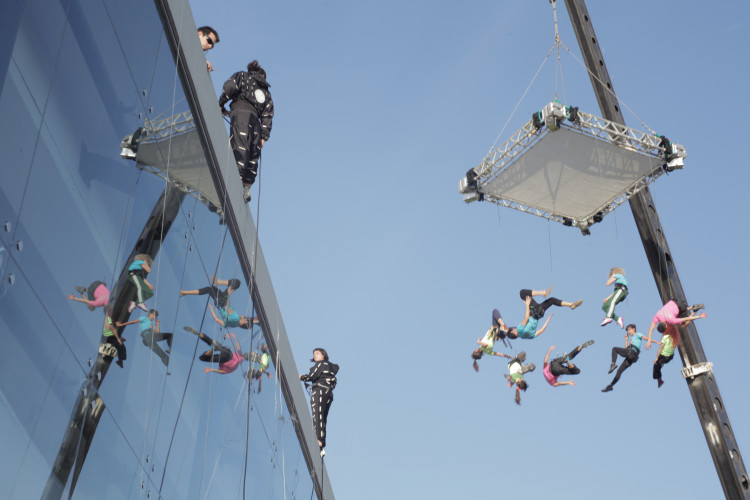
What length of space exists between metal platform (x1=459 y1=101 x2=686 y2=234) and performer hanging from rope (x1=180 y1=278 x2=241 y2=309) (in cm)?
856

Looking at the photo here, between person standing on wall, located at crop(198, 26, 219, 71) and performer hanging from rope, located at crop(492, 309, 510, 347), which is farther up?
performer hanging from rope, located at crop(492, 309, 510, 347)

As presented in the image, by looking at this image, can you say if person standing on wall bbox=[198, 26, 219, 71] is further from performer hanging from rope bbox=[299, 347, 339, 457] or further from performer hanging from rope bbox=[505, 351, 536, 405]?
performer hanging from rope bbox=[505, 351, 536, 405]

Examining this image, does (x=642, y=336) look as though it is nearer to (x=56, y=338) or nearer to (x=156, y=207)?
(x=156, y=207)

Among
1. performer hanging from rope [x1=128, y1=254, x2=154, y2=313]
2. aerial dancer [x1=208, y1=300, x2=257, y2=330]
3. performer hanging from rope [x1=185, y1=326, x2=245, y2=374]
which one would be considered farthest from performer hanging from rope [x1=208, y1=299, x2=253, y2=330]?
performer hanging from rope [x1=128, y1=254, x2=154, y2=313]

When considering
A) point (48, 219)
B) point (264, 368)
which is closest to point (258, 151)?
point (264, 368)

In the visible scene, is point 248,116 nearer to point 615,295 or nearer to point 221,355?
point 221,355

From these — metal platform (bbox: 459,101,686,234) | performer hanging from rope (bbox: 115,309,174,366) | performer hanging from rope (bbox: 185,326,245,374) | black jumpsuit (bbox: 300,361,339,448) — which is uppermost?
metal platform (bbox: 459,101,686,234)

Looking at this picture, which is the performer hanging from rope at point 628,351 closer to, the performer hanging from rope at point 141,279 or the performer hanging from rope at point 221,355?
the performer hanging from rope at point 221,355

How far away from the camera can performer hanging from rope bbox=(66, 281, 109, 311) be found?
15.8 feet

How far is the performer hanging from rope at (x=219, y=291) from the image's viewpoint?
7.46 m

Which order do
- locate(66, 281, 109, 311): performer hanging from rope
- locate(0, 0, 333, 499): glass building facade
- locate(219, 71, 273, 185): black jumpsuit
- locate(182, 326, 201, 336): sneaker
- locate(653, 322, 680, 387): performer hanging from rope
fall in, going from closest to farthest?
locate(0, 0, 333, 499): glass building facade
locate(66, 281, 109, 311): performer hanging from rope
locate(182, 326, 201, 336): sneaker
locate(219, 71, 273, 185): black jumpsuit
locate(653, 322, 680, 387): performer hanging from rope

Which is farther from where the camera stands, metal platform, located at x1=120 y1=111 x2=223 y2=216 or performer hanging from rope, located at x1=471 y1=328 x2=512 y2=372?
performer hanging from rope, located at x1=471 y1=328 x2=512 y2=372

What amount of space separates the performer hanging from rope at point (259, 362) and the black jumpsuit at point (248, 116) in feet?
6.20

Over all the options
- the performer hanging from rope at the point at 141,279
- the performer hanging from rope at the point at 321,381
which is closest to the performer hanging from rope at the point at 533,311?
the performer hanging from rope at the point at 321,381
